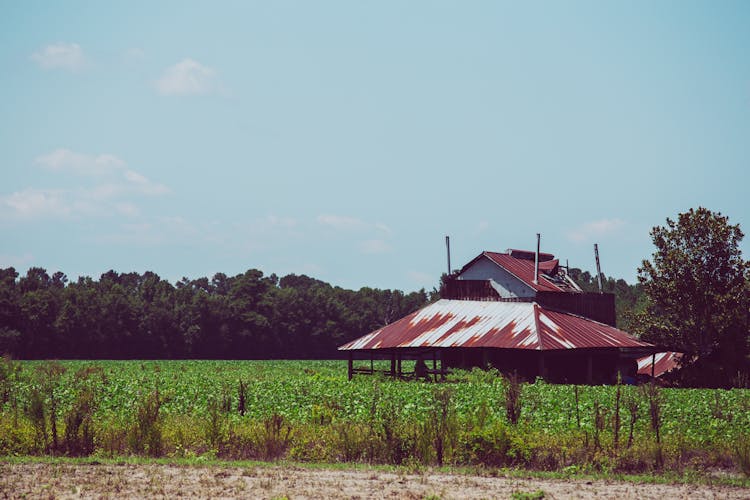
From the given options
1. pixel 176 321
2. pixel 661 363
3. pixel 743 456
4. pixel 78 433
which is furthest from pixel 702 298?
pixel 176 321

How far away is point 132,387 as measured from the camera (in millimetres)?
36344

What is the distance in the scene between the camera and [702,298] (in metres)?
43.2

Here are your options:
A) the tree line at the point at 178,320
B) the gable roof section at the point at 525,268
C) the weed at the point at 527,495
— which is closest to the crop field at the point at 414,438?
the weed at the point at 527,495

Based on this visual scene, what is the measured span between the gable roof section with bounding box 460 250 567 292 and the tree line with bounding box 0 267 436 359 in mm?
64202

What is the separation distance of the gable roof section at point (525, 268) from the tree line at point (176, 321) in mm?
64202

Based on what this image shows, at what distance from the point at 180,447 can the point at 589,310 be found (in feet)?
104

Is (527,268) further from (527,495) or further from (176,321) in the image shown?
(176,321)

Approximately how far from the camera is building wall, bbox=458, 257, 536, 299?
4530 centimetres

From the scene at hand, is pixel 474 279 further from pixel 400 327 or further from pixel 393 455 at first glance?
pixel 393 455

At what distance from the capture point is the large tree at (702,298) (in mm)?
42344

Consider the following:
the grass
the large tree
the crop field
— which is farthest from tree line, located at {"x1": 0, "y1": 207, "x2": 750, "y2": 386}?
the grass

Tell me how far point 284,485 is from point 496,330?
2796 cm

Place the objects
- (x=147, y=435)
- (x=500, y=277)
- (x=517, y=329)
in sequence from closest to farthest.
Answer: (x=147, y=435) → (x=517, y=329) → (x=500, y=277)

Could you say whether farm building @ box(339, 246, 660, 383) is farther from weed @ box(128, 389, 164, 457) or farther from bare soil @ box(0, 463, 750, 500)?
bare soil @ box(0, 463, 750, 500)
